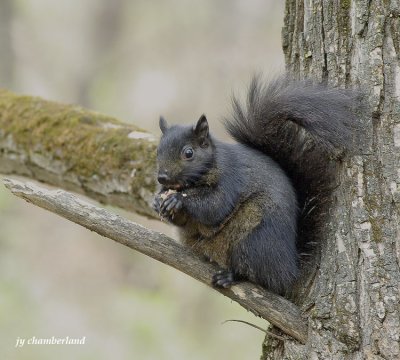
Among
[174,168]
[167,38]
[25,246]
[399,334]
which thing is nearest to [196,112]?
[167,38]

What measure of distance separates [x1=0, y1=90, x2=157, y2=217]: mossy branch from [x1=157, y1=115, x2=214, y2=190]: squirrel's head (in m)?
0.41

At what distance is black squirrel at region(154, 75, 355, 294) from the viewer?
2.33m

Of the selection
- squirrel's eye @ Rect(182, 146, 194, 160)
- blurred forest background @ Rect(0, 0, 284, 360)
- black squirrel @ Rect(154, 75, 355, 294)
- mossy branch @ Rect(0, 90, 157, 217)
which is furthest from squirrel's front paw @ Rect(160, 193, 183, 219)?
blurred forest background @ Rect(0, 0, 284, 360)

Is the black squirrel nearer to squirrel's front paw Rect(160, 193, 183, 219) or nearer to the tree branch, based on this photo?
squirrel's front paw Rect(160, 193, 183, 219)

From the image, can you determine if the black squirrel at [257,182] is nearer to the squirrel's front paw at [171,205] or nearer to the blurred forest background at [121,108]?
the squirrel's front paw at [171,205]

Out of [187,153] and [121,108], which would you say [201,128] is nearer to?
[187,153]

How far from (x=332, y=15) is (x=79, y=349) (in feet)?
13.7

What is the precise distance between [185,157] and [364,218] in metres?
0.76

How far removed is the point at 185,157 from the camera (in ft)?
8.35

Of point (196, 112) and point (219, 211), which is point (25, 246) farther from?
point (219, 211)

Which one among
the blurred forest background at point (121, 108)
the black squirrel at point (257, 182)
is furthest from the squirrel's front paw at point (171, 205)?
the blurred forest background at point (121, 108)

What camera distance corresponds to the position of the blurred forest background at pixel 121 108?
6.05m

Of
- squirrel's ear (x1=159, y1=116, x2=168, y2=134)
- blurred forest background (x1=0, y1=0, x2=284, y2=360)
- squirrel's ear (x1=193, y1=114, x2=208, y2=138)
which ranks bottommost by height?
blurred forest background (x1=0, y1=0, x2=284, y2=360)

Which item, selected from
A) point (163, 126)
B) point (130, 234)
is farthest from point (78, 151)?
point (130, 234)
